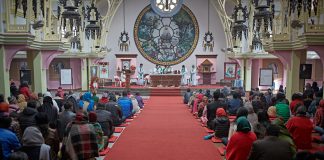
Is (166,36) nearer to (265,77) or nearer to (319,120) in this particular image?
(265,77)

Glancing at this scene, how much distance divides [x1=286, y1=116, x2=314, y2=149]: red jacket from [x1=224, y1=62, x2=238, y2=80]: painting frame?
65.0 ft

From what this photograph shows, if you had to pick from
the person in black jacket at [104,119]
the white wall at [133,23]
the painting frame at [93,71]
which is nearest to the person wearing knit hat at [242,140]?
the person in black jacket at [104,119]

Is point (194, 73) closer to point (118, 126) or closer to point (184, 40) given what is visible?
point (184, 40)

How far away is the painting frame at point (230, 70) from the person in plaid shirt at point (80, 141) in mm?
22546

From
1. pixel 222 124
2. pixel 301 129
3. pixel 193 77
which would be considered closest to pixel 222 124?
pixel 222 124

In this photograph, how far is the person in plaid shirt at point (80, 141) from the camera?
5.08 meters

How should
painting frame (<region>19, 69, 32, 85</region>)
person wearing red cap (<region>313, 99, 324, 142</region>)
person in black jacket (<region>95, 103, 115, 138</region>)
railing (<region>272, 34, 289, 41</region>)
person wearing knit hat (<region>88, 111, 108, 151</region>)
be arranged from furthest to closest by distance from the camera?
painting frame (<region>19, 69, 32, 85</region>), railing (<region>272, 34, 289, 41</region>), person in black jacket (<region>95, 103, 115, 138</region>), person wearing red cap (<region>313, 99, 324, 142</region>), person wearing knit hat (<region>88, 111, 108, 151</region>)

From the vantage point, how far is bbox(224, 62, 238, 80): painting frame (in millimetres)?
26547

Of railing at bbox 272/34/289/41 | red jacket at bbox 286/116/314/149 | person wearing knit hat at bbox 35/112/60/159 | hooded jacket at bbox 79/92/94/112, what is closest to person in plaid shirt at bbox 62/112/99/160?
person wearing knit hat at bbox 35/112/60/159

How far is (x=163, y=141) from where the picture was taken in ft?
28.9

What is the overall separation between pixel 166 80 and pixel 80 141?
18.7 meters

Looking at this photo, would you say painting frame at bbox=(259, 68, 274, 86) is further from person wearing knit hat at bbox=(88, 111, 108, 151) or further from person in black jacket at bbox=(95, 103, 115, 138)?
person wearing knit hat at bbox=(88, 111, 108, 151)

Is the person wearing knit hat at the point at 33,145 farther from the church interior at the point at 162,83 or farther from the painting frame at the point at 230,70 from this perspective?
the painting frame at the point at 230,70

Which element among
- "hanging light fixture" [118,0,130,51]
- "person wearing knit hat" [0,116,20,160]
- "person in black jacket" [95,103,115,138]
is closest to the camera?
"person wearing knit hat" [0,116,20,160]
